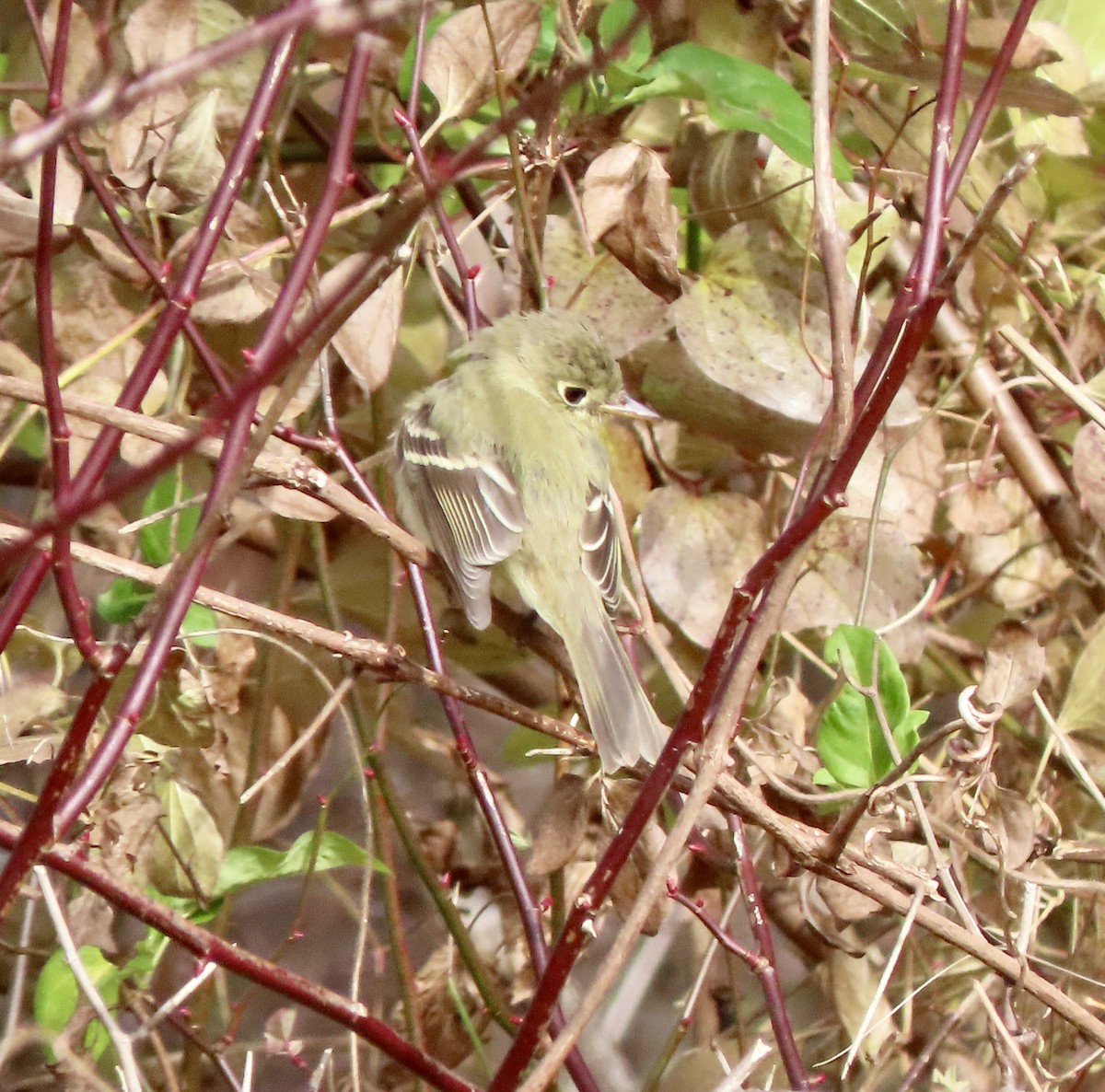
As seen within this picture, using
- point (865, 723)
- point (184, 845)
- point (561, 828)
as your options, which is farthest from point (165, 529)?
point (865, 723)

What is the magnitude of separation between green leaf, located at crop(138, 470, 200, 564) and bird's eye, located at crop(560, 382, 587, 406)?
75 centimetres

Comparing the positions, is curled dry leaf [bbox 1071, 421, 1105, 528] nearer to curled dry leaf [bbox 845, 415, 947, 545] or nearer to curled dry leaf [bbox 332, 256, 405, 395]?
curled dry leaf [bbox 845, 415, 947, 545]

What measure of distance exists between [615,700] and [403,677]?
35cm

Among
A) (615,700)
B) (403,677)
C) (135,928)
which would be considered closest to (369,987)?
(135,928)

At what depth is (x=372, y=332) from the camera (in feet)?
5.63

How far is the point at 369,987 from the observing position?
2768 mm

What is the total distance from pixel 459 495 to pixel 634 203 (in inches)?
26.3

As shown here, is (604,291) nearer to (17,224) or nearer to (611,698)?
(611,698)

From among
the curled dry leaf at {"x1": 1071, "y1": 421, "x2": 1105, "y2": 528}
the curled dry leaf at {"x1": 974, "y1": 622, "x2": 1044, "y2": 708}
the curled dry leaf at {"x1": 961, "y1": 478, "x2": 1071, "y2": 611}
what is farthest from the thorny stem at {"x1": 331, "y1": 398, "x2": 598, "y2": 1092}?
the curled dry leaf at {"x1": 961, "y1": 478, "x2": 1071, "y2": 611}

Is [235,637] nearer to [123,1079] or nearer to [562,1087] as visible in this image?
[123,1079]

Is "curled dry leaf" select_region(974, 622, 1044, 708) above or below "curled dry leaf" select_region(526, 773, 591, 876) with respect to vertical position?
above

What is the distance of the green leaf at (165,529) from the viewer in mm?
1755

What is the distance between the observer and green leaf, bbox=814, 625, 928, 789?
1.53 metres

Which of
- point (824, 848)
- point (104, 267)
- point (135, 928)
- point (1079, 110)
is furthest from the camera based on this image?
point (135, 928)
